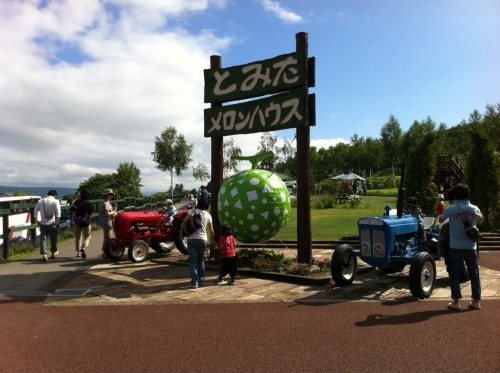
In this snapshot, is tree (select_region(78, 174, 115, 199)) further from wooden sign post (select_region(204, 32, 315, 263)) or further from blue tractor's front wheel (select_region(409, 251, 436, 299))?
blue tractor's front wheel (select_region(409, 251, 436, 299))

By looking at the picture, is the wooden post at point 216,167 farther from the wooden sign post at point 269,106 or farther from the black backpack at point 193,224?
the black backpack at point 193,224

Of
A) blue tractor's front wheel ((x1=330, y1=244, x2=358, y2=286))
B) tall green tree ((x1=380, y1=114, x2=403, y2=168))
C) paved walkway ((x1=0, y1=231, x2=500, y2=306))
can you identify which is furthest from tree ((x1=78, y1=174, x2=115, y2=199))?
tall green tree ((x1=380, y1=114, x2=403, y2=168))

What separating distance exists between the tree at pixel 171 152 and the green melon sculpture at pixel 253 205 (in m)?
39.6

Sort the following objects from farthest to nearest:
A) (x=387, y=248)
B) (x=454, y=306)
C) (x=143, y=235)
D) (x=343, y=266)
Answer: (x=143, y=235) < (x=343, y=266) < (x=387, y=248) < (x=454, y=306)

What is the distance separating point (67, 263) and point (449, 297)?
8626 millimetres

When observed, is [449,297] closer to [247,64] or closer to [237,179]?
[237,179]

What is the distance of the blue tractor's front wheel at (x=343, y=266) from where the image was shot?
755 cm

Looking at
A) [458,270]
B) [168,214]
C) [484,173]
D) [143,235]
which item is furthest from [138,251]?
[484,173]

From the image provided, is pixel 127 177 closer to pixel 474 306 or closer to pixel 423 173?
pixel 423 173

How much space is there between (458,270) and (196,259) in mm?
4251

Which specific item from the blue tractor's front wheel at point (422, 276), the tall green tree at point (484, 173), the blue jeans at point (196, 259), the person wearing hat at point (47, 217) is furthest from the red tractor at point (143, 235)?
the tall green tree at point (484, 173)

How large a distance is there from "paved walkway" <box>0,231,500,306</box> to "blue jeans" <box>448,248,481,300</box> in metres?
0.69

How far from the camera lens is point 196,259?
7895mm

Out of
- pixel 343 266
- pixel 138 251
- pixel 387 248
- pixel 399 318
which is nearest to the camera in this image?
pixel 399 318
